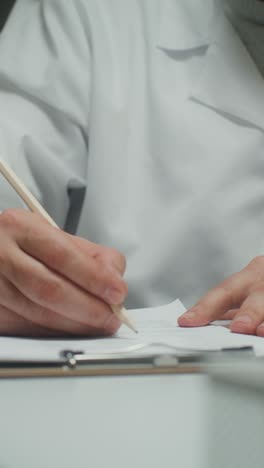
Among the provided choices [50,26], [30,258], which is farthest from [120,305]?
[50,26]

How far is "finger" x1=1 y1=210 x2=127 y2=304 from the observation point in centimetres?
42

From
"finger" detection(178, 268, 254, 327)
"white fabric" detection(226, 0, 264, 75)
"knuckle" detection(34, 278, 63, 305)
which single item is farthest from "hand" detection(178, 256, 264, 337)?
"white fabric" detection(226, 0, 264, 75)

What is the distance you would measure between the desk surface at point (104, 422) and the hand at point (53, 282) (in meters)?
0.12

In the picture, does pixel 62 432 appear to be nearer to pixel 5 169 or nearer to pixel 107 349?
pixel 107 349

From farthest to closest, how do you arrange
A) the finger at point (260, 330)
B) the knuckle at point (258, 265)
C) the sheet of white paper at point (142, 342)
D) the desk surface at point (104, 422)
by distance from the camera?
the knuckle at point (258, 265) < the finger at point (260, 330) < the sheet of white paper at point (142, 342) < the desk surface at point (104, 422)

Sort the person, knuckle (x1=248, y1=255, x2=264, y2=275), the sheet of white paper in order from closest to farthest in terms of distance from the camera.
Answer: the sheet of white paper
knuckle (x1=248, y1=255, x2=264, y2=275)
the person

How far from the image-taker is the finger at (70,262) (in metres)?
0.42

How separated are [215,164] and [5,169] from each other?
0.32 meters

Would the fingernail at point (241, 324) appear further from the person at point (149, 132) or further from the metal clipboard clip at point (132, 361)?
the person at point (149, 132)

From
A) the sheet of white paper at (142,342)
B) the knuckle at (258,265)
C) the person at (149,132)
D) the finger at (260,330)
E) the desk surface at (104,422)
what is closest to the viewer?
the desk surface at (104,422)

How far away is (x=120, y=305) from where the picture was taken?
1.42ft

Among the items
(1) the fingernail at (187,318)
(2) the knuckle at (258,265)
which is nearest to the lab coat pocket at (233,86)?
(2) the knuckle at (258,265)

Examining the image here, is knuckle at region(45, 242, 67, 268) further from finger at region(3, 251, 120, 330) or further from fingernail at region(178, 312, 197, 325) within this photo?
fingernail at region(178, 312, 197, 325)

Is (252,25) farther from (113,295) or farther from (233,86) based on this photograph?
(113,295)
